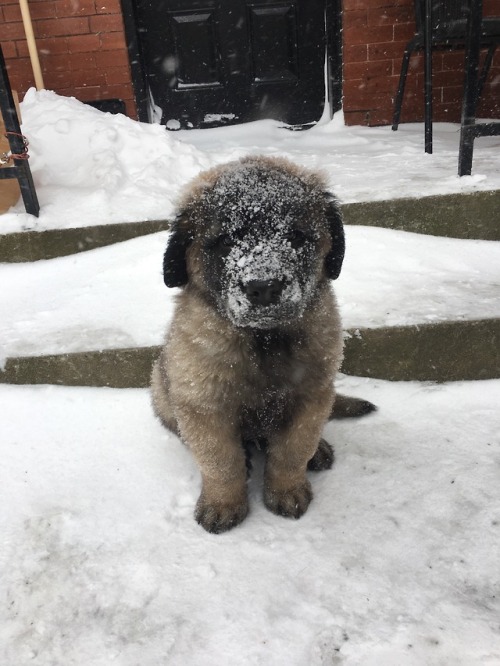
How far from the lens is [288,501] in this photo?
184 cm

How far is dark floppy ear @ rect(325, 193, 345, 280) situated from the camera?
1.69 m

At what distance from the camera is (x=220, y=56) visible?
19.6 ft

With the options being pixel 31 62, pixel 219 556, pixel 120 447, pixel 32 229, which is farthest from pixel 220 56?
pixel 219 556

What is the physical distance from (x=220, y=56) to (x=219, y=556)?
5.79 metres

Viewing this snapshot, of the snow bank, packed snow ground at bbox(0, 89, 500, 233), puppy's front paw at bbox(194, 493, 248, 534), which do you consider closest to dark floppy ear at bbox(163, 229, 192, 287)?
puppy's front paw at bbox(194, 493, 248, 534)

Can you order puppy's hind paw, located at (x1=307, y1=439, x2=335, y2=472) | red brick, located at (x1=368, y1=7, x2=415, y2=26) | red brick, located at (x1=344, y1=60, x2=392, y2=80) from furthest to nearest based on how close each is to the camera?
red brick, located at (x1=344, y1=60, x2=392, y2=80)
red brick, located at (x1=368, y1=7, x2=415, y2=26)
puppy's hind paw, located at (x1=307, y1=439, x2=335, y2=472)

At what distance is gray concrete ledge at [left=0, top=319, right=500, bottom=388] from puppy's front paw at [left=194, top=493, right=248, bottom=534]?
0.95 meters

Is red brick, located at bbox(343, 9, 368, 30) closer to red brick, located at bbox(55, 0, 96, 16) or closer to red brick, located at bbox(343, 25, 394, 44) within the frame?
red brick, located at bbox(343, 25, 394, 44)

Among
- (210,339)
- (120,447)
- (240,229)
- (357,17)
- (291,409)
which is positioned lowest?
(120,447)

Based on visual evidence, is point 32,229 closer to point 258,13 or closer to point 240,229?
point 240,229

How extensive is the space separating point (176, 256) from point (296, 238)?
15.5 inches

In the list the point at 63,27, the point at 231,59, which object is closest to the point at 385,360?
the point at 231,59

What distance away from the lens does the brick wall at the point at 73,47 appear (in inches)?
214

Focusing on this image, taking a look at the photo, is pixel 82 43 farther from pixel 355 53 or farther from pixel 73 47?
pixel 355 53
